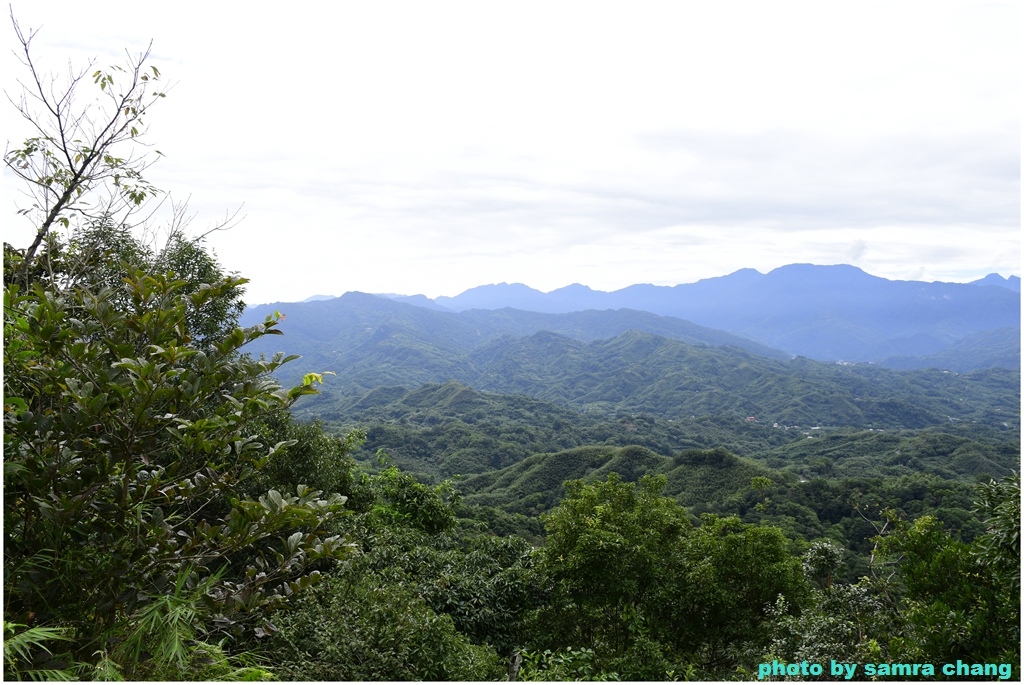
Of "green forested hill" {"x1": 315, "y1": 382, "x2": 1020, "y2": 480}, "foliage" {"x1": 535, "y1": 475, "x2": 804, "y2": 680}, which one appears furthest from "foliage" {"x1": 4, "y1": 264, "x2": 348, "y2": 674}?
"green forested hill" {"x1": 315, "y1": 382, "x2": 1020, "y2": 480}

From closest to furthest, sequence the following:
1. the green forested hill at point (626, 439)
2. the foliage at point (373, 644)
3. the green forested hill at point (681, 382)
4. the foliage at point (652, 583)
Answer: the foliage at point (373, 644)
the foliage at point (652, 583)
the green forested hill at point (626, 439)
the green forested hill at point (681, 382)

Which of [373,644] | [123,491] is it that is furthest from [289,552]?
[373,644]

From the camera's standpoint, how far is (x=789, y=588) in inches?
301

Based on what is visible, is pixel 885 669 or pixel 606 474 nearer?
pixel 885 669

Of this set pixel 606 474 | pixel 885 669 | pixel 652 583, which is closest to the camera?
pixel 885 669

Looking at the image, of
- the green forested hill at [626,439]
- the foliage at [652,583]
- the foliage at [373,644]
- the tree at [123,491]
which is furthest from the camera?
the green forested hill at [626,439]

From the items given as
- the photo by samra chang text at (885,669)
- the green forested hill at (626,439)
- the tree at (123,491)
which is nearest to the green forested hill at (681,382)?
the green forested hill at (626,439)

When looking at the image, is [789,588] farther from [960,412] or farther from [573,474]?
[960,412]

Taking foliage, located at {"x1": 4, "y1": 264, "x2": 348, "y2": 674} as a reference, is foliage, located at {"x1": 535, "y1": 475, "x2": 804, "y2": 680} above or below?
below

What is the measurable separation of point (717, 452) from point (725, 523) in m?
39.5

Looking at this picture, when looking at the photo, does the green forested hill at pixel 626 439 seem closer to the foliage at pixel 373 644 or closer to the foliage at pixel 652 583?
the foliage at pixel 652 583

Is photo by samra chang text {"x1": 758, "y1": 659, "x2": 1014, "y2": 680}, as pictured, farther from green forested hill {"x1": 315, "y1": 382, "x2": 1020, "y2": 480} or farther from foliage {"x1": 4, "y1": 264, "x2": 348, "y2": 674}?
green forested hill {"x1": 315, "y1": 382, "x2": 1020, "y2": 480}

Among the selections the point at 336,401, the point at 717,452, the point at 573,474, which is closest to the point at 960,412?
the point at 717,452

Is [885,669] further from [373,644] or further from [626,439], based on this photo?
[626,439]
